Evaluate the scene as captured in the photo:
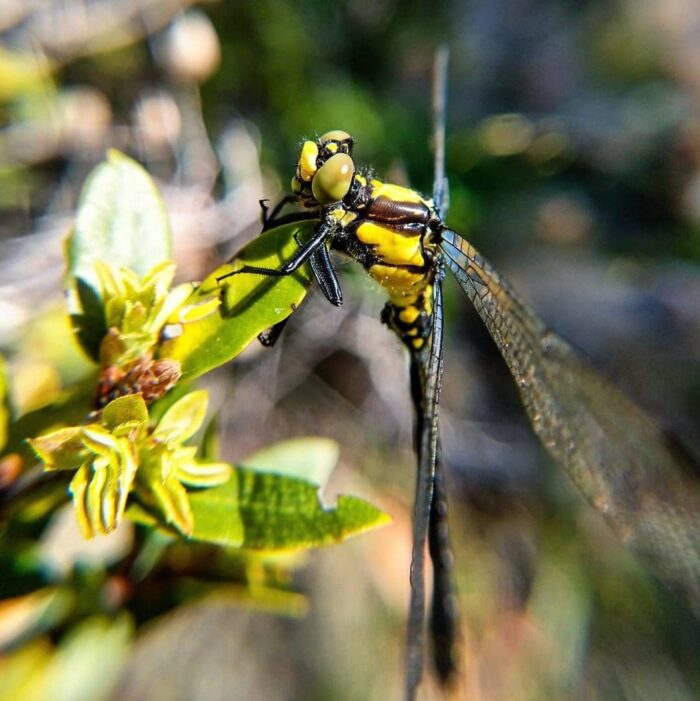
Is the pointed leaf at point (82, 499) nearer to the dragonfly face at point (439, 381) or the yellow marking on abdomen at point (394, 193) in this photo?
the dragonfly face at point (439, 381)

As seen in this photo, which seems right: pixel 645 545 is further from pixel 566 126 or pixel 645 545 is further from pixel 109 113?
pixel 109 113

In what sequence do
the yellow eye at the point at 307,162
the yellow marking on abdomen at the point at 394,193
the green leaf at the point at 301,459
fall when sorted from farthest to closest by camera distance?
the yellow marking on abdomen at the point at 394,193 < the yellow eye at the point at 307,162 < the green leaf at the point at 301,459

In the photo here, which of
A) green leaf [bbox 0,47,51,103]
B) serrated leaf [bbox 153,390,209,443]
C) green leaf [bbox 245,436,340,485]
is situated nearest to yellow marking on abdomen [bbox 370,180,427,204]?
green leaf [bbox 245,436,340,485]

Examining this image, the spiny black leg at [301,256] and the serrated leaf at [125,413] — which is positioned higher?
the spiny black leg at [301,256]

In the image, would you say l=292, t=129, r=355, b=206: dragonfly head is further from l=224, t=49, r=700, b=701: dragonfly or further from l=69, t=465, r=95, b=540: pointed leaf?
l=69, t=465, r=95, b=540: pointed leaf

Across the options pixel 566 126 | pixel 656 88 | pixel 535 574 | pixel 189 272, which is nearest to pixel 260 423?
pixel 189 272

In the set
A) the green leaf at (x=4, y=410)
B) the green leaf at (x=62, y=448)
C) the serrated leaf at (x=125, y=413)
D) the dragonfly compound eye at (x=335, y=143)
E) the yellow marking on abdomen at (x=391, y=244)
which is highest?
the dragonfly compound eye at (x=335, y=143)

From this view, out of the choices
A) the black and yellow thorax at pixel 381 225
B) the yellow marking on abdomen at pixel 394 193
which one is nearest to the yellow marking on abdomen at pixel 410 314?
the black and yellow thorax at pixel 381 225
